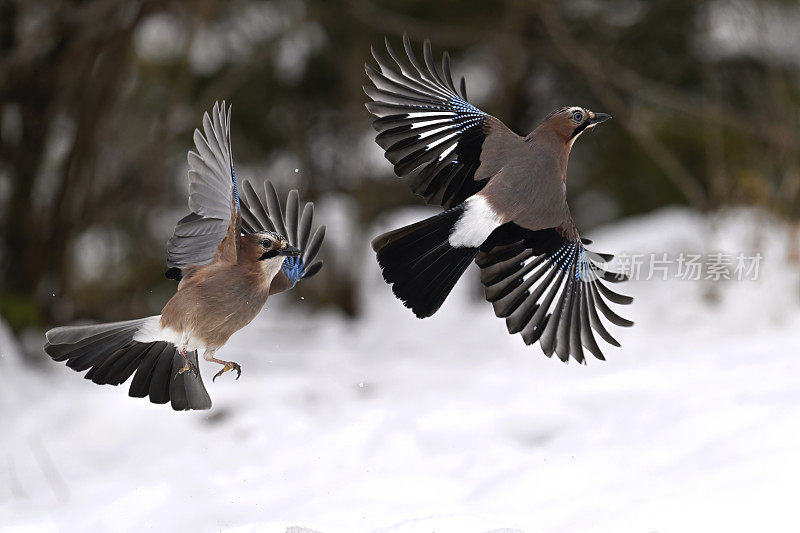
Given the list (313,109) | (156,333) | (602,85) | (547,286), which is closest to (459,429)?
(602,85)

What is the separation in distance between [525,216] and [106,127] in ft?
20.5

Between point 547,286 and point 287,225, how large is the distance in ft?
2.08

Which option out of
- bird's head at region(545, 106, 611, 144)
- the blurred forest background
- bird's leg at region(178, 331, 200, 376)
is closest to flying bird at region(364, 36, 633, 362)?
bird's head at region(545, 106, 611, 144)

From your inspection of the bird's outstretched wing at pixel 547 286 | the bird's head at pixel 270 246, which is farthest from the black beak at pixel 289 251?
the bird's outstretched wing at pixel 547 286

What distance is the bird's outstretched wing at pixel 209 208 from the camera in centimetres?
186

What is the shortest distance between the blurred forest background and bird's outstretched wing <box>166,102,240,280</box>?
275cm

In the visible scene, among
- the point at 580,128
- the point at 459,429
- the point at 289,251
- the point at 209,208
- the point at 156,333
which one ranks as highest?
the point at 580,128

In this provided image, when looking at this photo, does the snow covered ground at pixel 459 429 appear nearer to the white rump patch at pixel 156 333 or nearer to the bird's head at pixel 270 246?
the white rump patch at pixel 156 333

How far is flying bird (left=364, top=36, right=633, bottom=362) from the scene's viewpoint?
1935 millimetres

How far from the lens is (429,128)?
82.6 inches

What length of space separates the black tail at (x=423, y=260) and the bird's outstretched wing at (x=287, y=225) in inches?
13.9

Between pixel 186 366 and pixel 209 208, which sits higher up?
pixel 209 208

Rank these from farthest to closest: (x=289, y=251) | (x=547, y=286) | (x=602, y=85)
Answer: (x=602, y=85)
(x=547, y=286)
(x=289, y=251)

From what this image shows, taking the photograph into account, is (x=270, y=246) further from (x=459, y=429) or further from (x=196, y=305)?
(x=459, y=429)
